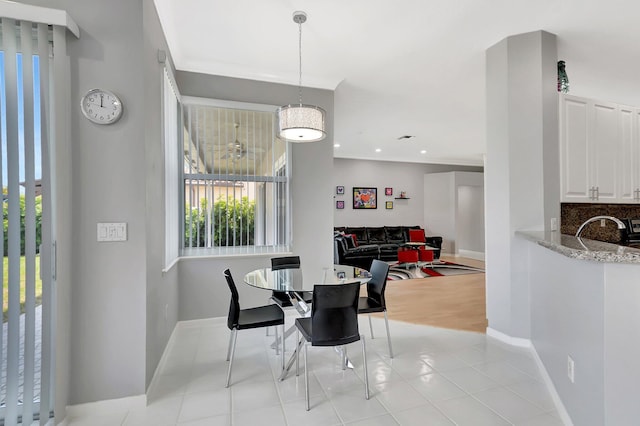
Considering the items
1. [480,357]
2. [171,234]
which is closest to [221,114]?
[171,234]

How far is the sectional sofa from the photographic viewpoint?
22.2 ft

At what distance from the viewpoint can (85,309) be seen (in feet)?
6.11

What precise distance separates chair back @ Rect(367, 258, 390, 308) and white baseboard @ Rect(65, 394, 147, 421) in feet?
6.00

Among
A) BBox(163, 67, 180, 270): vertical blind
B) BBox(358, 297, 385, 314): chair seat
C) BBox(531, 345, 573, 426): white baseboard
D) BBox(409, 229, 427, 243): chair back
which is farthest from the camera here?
BBox(409, 229, 427, 243): chair back

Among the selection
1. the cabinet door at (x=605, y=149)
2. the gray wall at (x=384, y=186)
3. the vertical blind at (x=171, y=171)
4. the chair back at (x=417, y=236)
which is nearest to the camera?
the vertical blind at (x=171, y=171)

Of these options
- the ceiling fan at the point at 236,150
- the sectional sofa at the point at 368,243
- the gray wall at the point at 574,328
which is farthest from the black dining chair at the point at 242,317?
the sectional sofa at the point at 368,243

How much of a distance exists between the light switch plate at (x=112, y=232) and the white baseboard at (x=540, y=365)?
2.82m

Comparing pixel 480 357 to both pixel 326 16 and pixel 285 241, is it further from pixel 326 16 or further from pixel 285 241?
pixel 326 16

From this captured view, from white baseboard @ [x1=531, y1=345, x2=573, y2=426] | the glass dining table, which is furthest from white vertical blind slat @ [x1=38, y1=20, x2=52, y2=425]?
white baseboard @ [x1=531, y1=345, x2=573, y2=426]

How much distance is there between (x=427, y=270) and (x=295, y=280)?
476cm

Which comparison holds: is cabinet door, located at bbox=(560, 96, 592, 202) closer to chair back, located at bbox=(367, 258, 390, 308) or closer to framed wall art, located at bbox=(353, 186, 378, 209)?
chair back, located at bbox=(367, 258, 390, 308)

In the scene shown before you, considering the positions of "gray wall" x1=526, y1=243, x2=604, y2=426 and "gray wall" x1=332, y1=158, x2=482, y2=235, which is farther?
"gray wall" x1=332, y1=158, x2=482, y2=235

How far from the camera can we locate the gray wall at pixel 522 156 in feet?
9.02

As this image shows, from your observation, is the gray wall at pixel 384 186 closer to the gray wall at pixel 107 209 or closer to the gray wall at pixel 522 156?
the gray wall at pixel 522 156
